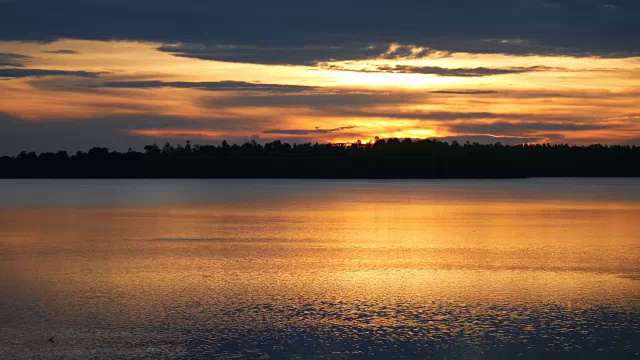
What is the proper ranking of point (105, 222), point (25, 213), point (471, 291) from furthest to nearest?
point (25, 213) → point (105, 222) → point (471, 291)

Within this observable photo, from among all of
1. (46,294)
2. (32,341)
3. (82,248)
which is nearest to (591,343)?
(32,341)

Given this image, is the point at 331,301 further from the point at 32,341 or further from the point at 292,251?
the point at 292,251

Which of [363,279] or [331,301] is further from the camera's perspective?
[363,279]

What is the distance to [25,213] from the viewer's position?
188 feet

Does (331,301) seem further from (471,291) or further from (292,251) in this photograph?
(292,251)

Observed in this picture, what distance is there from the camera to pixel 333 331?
659 inches

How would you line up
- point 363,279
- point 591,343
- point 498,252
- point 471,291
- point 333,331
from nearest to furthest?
point 591,343
point 333,331
point 471,291
point 363,279
point 498,252

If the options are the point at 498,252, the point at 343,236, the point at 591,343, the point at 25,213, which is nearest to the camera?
the point at 591,343

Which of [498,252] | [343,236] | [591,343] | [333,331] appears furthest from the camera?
[343,236]

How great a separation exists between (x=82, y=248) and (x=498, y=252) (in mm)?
16278

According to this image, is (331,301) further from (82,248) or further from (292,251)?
(82,248)

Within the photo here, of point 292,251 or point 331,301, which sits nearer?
point 331,301

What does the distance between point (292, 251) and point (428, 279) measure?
8.63m

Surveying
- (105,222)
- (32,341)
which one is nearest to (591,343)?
(32,341)
